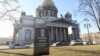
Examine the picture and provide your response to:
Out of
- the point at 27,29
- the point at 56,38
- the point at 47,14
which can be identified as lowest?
the point at 56,38

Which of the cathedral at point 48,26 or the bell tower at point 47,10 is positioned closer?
the cathedral at point 48,26

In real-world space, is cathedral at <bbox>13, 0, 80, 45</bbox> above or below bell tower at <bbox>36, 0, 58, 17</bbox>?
below

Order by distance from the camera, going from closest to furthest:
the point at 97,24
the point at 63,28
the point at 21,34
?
the point at 97,24, the point at 21,34, the point at 63,28

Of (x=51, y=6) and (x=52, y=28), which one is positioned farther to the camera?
(x=51, y=6)

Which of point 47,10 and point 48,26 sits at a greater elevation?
point 47,10

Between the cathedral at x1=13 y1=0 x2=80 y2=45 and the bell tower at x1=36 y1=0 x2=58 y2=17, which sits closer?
the cathedral at x1=13 y1=0 x2=80 y2=45

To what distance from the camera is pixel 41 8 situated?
6831cm

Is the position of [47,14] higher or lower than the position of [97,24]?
higher

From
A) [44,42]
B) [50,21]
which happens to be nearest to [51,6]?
[50,21]

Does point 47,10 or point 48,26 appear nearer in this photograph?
point 48,26

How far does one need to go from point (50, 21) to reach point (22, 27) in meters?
11.7

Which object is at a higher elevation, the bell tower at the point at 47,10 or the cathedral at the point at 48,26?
the bell tower at the point at 47,10

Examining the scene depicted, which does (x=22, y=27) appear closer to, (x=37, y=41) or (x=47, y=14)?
(x=47, y=14)

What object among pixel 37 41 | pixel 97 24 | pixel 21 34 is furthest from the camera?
pixel 21 34
